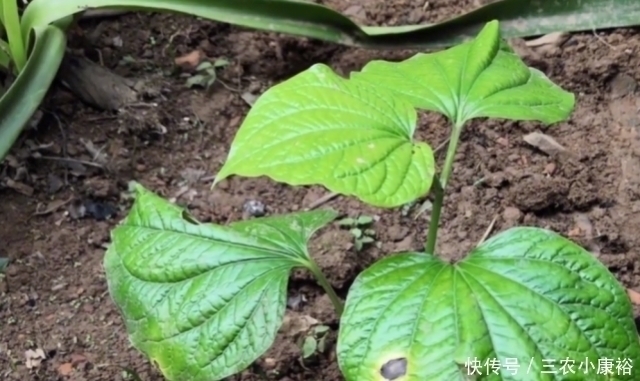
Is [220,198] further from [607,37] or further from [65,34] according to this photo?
[607,37]

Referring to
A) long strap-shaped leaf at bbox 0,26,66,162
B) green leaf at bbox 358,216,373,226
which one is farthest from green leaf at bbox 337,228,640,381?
long strap-shaped leaf at bbox 0,26,66,162

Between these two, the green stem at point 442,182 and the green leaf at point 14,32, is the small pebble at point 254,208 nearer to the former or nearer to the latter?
the green leaf at point 14,32

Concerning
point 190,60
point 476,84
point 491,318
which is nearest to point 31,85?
point 190,60

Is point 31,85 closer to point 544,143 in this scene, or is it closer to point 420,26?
point 420,26

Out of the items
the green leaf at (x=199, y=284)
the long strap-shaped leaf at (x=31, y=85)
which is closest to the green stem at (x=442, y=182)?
the green leaf at (x=199, y=284)

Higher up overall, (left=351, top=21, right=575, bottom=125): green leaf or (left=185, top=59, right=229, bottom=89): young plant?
(left=351, top=21, right=575, bottom=125): green leaf

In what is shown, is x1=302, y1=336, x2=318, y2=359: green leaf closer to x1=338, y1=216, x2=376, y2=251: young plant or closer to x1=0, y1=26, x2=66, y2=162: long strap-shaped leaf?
x1=338, y1=216, x2=376, y2=251: young plant

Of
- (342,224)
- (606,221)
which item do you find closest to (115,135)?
(342,224)
